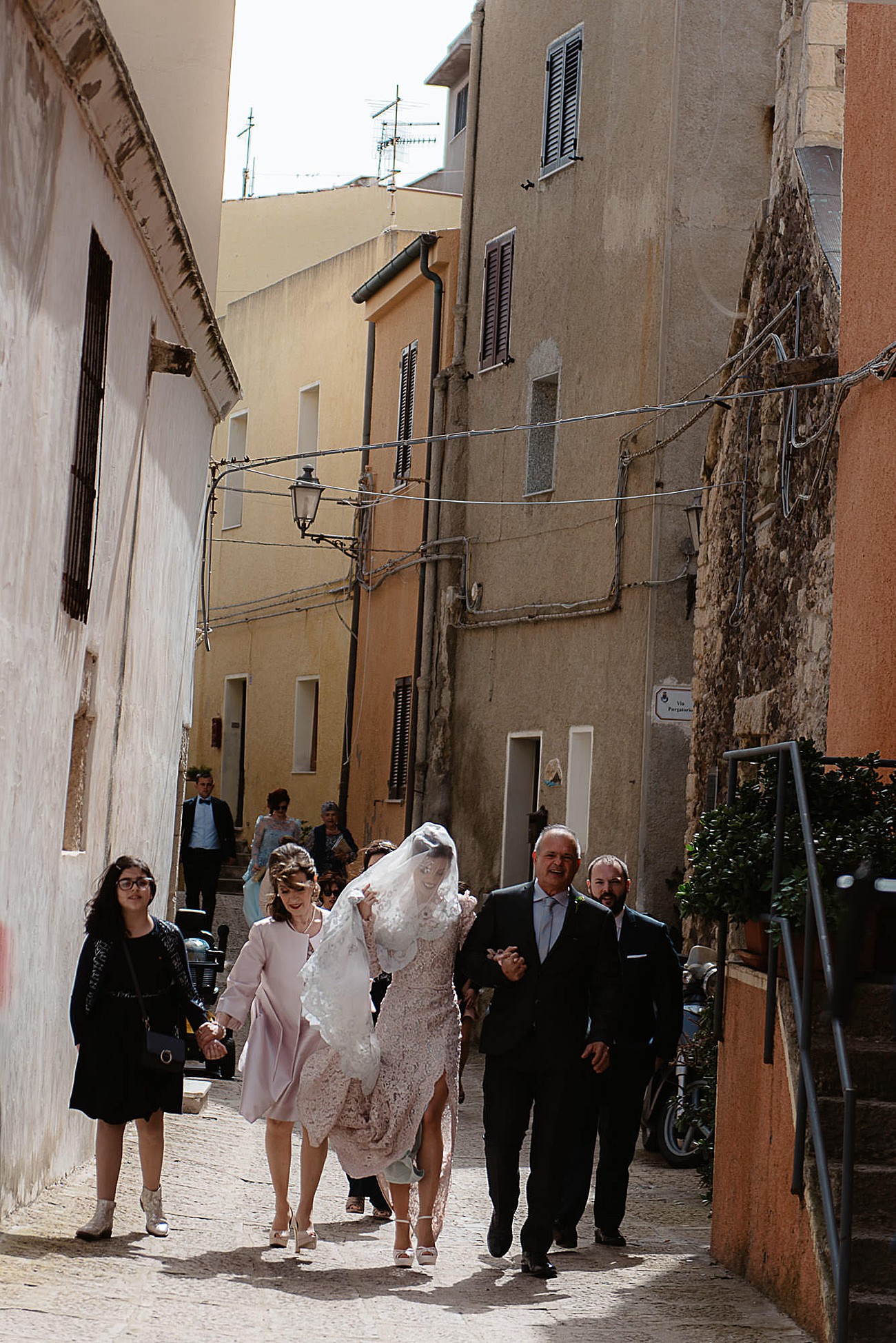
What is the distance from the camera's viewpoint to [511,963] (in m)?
8.03

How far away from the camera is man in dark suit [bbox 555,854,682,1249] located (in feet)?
29.0

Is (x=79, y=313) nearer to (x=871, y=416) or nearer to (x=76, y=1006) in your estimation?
(x=76, y=1006)

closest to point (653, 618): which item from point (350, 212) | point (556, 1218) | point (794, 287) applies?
point (794, 287)

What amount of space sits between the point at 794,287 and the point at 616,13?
7.07 m

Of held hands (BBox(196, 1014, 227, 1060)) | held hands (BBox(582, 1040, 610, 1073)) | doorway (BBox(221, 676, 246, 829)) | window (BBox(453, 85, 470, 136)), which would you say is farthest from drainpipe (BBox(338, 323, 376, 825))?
held hands (BBox(582, 1040, 610, 1073))

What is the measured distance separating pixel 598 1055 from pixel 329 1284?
147cm

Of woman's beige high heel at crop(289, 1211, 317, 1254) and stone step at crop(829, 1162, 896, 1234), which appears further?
woman's beige high heel at crop(289, 1211, 317, 1254)

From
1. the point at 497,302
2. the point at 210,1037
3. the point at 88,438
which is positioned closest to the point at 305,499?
the point at 497,302

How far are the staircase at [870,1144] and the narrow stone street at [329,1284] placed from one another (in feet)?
1.42

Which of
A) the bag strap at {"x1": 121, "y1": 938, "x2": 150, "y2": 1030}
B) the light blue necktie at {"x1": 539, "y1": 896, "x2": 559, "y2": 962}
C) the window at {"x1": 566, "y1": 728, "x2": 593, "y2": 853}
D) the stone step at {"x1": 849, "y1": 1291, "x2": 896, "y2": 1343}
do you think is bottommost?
the stone step at {"x1": 849, "y1": 1291, "x2": 896, "y2": 1343}

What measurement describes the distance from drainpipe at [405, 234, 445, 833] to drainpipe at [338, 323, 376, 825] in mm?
3046

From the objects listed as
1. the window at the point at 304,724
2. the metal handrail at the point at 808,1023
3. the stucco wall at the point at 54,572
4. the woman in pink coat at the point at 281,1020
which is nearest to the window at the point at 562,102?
the stucco wall at the point at 54,572

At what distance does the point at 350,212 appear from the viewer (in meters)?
33.9

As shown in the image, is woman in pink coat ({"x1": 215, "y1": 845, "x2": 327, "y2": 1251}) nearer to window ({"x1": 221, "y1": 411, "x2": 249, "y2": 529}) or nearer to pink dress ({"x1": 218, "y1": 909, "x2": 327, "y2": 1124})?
pink dress ({"x1": 218, "y1": 909, "x2": 327, "y2": 1124})
